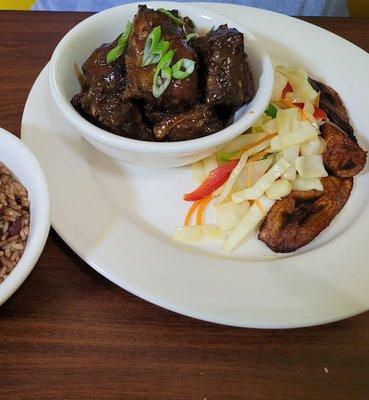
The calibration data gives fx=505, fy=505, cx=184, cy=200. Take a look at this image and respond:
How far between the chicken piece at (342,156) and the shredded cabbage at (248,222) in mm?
245

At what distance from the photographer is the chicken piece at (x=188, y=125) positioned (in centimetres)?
151

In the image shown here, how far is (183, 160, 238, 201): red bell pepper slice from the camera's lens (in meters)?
1.59

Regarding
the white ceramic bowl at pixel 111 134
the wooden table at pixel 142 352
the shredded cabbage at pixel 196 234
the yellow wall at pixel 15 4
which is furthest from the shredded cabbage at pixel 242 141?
the yellow wall at pixel 15 4

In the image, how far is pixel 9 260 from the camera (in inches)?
49.7

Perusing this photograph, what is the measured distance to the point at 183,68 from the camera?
146 centimetres

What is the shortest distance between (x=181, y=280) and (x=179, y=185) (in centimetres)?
42

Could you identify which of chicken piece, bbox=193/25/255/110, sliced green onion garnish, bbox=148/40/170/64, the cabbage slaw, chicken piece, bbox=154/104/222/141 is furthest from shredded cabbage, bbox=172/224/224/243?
sliced green onion garnish, bbox=148/40/170/64

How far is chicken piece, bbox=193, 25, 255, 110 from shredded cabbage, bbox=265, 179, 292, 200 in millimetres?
284

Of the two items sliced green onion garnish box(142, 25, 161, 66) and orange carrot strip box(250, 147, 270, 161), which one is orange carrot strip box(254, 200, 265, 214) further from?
sliced green onion garnish box(142, 25, 161, 66)

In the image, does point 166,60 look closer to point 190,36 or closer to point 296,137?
point 190,36

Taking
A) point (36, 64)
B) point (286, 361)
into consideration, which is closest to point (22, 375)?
point (286, 361)

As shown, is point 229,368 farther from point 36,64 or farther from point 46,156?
point 36,64

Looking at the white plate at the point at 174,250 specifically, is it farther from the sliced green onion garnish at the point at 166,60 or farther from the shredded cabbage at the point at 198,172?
the sliced green onion garnish at the point at 166,60

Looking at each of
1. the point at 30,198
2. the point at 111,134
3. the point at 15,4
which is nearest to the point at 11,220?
the point at 30,198
